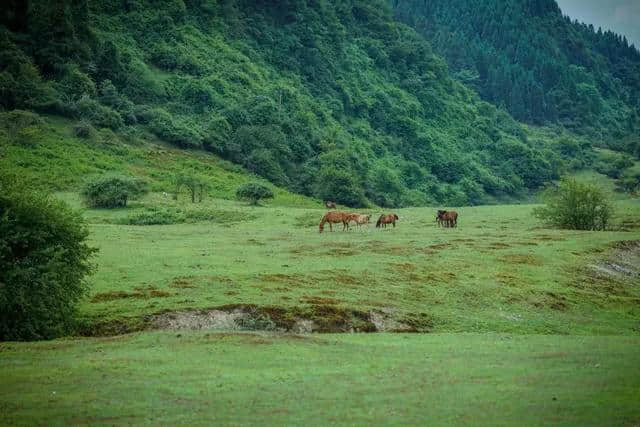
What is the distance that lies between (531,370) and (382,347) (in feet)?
24.2

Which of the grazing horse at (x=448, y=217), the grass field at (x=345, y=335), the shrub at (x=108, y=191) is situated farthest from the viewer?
the shrub at (x=108, y=191)

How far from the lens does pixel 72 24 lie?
438 feet

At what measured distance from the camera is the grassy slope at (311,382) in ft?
60.8

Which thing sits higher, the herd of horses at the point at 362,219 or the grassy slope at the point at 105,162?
the grassy slope at the point at 105,162

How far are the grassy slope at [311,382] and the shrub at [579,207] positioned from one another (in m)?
46.1

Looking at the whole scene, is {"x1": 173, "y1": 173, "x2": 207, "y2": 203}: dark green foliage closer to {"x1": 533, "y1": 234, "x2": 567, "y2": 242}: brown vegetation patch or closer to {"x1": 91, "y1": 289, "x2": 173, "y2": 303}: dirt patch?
{"x1": 533, "y1": 234, "x2": 567, "y2": 242}: brown vegetation patch

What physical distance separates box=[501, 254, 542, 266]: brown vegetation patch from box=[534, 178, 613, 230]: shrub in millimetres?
21267

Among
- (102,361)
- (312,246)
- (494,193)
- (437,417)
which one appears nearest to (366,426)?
(437,417)

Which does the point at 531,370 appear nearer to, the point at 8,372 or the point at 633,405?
the point at 633,405

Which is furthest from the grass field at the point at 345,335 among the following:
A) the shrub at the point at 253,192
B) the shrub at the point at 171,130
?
the shrub at the point at 171,130

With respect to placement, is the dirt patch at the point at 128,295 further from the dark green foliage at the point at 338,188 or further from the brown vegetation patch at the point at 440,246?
the dark green foliage at the point at 338,188

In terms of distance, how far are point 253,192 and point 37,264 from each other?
60435 mm

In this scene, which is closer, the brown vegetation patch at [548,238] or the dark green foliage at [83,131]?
the brown vegetation patch at [548,238]

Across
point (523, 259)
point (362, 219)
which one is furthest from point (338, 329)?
point (362, 219)
